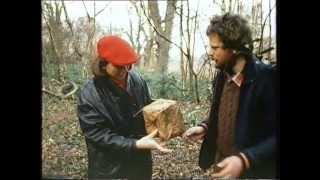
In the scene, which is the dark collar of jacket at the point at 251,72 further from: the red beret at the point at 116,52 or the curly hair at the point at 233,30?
the red beret at the point at 116,52

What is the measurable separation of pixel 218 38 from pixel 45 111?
104 cm

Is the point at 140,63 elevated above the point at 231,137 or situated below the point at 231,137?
above

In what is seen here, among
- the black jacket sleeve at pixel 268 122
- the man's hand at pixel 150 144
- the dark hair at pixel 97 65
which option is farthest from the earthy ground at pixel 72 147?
the black jacket sleeve at pixel 268 122

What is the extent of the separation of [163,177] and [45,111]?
75cm

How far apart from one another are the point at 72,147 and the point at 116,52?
58cm

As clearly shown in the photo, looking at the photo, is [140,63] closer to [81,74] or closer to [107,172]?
[81,74]

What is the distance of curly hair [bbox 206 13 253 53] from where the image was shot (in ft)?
9.57

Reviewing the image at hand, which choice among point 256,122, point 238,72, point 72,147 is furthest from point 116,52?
point 256,122

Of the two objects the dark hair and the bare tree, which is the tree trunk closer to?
the bare tree

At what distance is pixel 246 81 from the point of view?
2.93 meters

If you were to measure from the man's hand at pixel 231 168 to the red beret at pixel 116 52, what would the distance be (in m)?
0.75

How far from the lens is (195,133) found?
2.96 metres

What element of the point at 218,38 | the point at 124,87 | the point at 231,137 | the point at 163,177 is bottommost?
the point at 163,177
